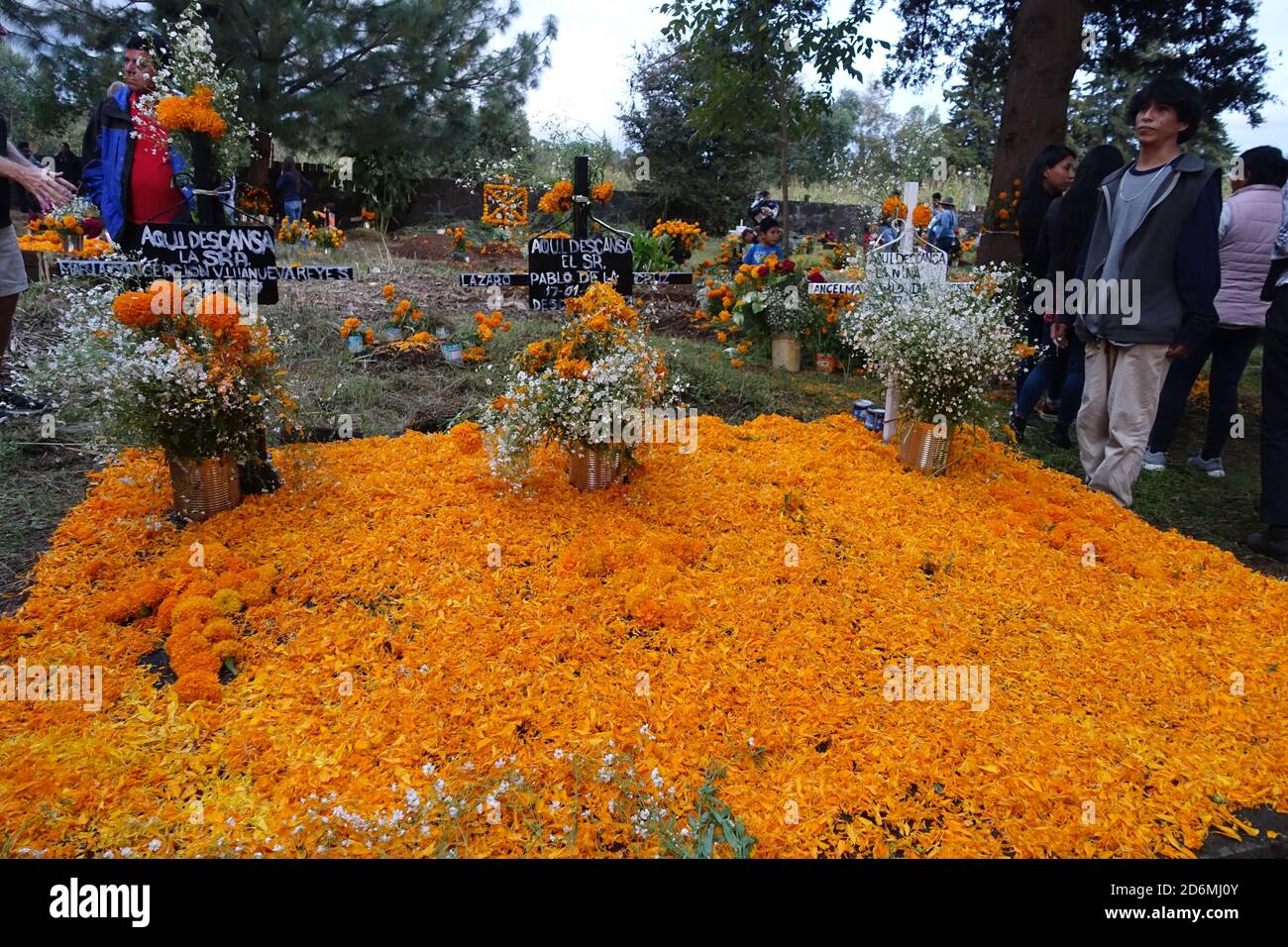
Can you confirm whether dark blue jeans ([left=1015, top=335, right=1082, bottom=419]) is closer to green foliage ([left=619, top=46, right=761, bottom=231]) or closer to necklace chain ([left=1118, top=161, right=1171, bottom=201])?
necklace chain ([left=1118, top=161, right=1171, bottom=201])

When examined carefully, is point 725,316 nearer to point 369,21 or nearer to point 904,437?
point 904,437

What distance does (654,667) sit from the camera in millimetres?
2943

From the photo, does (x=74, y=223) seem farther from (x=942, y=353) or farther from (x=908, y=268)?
(x=942, y=353)

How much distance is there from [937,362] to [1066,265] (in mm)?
1811

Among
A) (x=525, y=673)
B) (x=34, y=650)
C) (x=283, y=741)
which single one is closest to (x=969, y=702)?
(x=525, y=673)

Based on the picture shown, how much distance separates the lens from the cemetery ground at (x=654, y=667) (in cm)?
229

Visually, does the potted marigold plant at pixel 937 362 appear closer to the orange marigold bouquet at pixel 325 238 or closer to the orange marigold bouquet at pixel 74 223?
the orange marigold bouquet at pixel 74 223

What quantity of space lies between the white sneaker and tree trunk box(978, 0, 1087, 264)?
102 inches

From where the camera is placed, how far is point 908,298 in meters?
5.07

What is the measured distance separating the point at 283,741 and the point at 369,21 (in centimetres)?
1258

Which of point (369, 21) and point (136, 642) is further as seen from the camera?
point (369, 21)

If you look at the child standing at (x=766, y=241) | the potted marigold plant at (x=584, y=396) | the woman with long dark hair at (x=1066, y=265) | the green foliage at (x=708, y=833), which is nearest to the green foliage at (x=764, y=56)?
the child standing at (x=766, y=241)

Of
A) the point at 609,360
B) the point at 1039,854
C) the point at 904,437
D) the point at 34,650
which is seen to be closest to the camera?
the point at 1039,854

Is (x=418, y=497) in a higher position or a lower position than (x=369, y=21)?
lower
